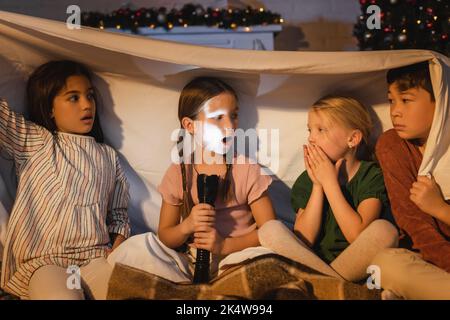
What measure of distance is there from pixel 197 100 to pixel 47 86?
1.22ft

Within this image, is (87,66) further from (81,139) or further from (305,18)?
(305,18)

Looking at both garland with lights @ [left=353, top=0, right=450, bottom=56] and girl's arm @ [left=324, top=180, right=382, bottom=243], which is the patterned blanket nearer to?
girl's arm @ [left=324, top=180, right=382, bottom=243]

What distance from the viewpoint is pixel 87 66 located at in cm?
149

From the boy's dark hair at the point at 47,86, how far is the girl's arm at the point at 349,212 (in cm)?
68

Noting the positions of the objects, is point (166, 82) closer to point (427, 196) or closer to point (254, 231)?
point (254, 231)

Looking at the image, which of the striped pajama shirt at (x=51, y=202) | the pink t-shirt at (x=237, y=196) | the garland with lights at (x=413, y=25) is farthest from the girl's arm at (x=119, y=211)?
the garland with lights at (x=413, y=25)

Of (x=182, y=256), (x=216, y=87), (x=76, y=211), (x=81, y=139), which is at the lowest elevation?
(x=182, y=256)

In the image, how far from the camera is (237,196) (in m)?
1.43

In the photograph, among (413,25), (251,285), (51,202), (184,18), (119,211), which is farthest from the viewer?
(184,18)

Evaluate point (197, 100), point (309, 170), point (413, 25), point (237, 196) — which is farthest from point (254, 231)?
point (413, 25)

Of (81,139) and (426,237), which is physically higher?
(81,139)

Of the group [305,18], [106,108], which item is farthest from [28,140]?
[305,18]

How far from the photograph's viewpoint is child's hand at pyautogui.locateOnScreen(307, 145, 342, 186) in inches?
53.8

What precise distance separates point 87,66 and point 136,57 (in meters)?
0.14
